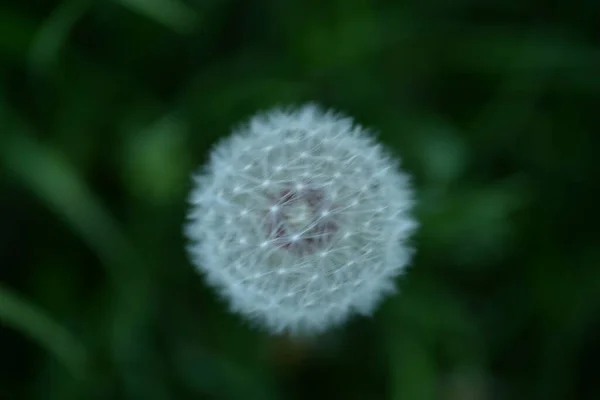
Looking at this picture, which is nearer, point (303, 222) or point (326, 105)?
point (303, 222)

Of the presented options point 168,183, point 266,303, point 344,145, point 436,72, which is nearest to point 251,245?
point 266,303

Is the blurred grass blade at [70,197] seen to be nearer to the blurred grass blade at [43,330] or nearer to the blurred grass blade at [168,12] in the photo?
the blurred grass blade at [43,330]

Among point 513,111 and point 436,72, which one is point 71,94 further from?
point 513,111

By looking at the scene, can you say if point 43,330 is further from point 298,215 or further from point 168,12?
point 298,215

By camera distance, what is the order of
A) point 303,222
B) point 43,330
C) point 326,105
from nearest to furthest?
point 303,222, point 43,330, point 326,105

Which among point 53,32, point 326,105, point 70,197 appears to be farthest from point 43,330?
point 326,105

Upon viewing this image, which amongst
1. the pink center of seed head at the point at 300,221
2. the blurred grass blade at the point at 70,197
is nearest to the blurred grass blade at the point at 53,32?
the blurred grass blade at the point at 70,197

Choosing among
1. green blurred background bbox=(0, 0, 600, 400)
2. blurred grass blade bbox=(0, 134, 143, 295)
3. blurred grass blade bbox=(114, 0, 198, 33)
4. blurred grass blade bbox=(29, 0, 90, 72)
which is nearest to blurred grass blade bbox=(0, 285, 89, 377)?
green blurred background bbox=(0, 0, 600, 400)

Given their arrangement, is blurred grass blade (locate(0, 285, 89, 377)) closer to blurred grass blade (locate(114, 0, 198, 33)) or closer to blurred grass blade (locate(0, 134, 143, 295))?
blurred grass blade (locate(0, 134, 143, 295))
